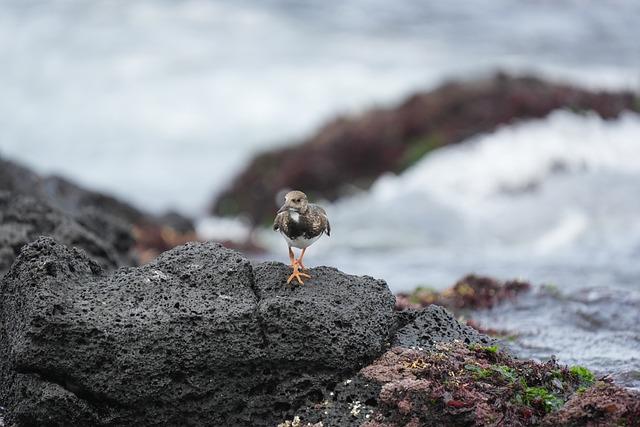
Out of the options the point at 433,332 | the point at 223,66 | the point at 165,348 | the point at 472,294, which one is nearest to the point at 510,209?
the point at 472,294

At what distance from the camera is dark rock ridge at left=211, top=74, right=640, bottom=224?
2541cm

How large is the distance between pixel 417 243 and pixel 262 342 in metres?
13.5

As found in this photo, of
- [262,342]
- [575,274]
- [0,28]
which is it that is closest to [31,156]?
[0,28]

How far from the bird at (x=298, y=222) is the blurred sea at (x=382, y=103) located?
331cm

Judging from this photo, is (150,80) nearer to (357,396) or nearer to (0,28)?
(0,28)

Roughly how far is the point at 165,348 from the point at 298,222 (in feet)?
4.97

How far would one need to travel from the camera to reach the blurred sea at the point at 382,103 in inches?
635

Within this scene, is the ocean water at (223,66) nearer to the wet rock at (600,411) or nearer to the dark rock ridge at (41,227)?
the dark rock ridge at (41,227)

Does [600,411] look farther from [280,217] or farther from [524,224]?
[524,224]

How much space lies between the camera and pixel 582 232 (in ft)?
62.9

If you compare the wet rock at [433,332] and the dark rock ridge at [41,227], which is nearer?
the wet rock at [433,332]

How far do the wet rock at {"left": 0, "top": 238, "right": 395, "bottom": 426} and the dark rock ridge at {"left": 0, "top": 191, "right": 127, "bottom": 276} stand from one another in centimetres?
376

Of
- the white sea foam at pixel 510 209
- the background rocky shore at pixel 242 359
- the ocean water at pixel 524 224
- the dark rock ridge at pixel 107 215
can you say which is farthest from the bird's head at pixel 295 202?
the white sea foam at pixel 510 209

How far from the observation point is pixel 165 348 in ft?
21.4
